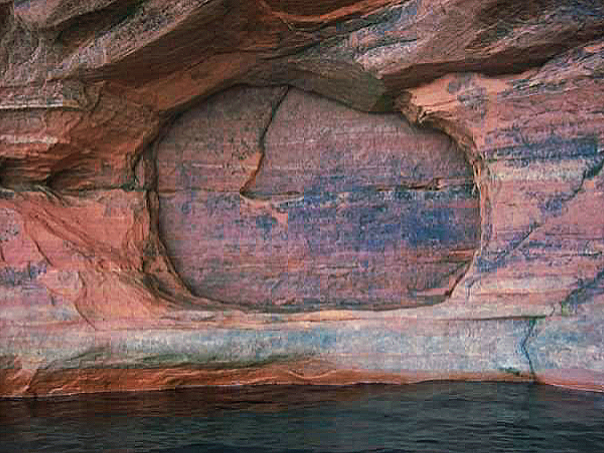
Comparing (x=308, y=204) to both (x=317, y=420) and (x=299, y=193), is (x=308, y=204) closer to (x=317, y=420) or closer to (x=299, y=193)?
(x=299, y=193)

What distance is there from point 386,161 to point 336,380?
1.95 m

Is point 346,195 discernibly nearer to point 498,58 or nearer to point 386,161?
point 386,161

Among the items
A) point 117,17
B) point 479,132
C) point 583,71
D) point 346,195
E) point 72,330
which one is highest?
point 117,17

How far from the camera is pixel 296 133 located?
6039 mm

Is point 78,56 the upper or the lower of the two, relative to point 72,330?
upper

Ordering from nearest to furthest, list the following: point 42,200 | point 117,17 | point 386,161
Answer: point 117,17, point 42,200, point 386,161

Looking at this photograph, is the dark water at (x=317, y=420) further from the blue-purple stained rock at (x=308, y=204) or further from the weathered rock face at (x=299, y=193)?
the blue-purple stained rock at (x=308, y=204)

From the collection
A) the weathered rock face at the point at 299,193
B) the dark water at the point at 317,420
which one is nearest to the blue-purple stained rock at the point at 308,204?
the weathered rock face at the point at 299,193

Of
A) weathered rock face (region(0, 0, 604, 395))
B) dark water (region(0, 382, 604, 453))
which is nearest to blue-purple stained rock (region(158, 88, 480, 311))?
weathered rock face (region(0, 0, 604, 395))

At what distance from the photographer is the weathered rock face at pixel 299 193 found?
4902 mm

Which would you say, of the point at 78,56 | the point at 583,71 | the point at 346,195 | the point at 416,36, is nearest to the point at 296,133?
the point at 346,195

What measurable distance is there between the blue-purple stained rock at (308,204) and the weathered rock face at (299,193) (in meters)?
0.02

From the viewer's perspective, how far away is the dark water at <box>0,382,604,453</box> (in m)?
3.99

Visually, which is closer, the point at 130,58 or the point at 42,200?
the point at 130,58
